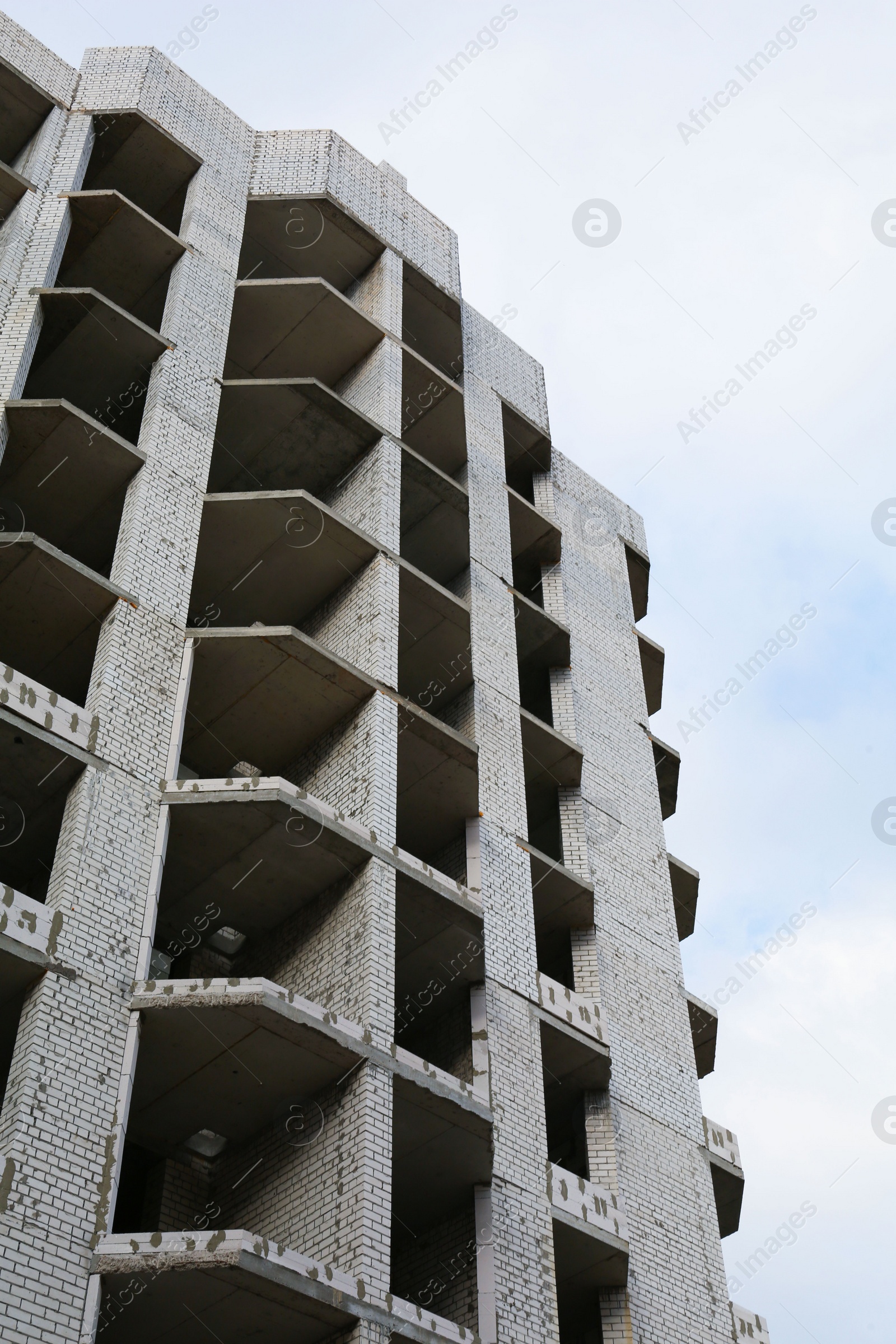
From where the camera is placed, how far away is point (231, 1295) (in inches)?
481

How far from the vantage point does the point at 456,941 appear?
17.6 metres

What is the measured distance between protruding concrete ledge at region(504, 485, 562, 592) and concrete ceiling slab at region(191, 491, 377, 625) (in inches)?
245

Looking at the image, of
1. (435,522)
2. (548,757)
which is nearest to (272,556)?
(435,522)

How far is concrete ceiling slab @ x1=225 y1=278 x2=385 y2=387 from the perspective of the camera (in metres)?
23.6

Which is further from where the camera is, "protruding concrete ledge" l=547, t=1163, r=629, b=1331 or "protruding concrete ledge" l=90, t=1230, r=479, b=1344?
"protruding concrete ledge" l=547, t=1163, r=629, b=1331

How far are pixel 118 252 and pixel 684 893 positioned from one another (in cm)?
1460

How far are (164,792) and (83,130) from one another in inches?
534

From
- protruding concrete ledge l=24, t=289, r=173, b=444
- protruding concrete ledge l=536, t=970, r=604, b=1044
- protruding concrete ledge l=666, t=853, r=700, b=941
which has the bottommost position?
protruding concrete ledge l=536, t=970, r=604, b=1044

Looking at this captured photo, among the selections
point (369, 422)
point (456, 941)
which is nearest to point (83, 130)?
point (369, 422)

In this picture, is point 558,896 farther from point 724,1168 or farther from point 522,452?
point 522,452

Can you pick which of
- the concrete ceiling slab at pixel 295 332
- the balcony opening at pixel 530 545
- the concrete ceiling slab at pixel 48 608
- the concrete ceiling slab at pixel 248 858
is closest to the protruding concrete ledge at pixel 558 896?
the concrete ceiling slab at pixel 248 858

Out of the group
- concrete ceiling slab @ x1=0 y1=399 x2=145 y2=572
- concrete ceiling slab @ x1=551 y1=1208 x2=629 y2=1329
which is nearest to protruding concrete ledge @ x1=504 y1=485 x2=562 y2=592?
concrete ceiling slab @ x1=0 y1=399 x2=145 y2=572

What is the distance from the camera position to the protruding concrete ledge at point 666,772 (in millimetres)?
25891

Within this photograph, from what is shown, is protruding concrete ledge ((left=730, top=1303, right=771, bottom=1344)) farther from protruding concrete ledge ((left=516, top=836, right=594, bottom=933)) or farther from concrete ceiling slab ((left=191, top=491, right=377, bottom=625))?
concrete ceiling slab ((left=191, top=491, right=377, bottom=625))
